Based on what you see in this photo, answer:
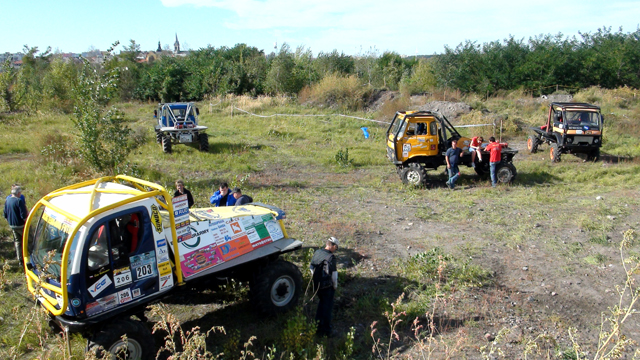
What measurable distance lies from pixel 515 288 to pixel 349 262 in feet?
8.78

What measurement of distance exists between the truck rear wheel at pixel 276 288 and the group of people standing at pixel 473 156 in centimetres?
730

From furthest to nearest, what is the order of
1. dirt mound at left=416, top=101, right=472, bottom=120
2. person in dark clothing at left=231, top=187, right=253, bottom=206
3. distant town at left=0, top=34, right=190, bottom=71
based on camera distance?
dirt mound at left=416, top=101, right=472, bottom=120
distant town at left=0, top=34, right=190, bottom=71
person in dark clothing at left=231, top=187, right=253, bottom=206

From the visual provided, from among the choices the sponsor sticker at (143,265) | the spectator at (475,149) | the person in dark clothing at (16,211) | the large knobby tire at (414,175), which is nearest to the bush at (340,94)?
the large knobby tire at (414,175)

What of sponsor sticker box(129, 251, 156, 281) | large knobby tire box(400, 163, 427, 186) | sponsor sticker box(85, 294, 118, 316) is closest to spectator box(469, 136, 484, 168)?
large knobby tire box(400, 163, 427, 186)

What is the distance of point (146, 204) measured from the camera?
468 centimetres

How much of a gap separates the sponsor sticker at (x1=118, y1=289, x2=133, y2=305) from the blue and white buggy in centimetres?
1282

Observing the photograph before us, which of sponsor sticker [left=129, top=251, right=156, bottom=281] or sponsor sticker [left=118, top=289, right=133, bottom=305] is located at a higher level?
sponsor sticker [left=129, top=251, right=156, bottom=281]

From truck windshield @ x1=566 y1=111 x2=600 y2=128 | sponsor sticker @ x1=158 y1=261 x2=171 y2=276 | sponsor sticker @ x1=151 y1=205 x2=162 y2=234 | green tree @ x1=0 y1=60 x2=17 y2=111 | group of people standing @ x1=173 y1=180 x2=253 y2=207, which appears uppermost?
green tree @ x1=0 y1=60 x2=17 y2=111

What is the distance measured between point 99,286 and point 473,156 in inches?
407

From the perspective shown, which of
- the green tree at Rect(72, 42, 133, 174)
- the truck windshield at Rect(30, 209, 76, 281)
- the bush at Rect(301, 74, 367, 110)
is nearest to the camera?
the truck windshield at Rect(30, 209, 76, 281)

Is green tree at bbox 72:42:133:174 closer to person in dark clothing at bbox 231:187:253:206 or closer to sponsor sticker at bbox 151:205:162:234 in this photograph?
person in dark clothing at bbox 231:187:253:206

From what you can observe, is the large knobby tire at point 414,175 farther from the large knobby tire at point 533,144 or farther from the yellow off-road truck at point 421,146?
the large knobby tire at point 533,144

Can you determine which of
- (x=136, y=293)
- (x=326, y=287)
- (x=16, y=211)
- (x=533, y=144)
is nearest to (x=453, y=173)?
(x=533, y=144)

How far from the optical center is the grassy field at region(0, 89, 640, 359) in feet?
17.6
